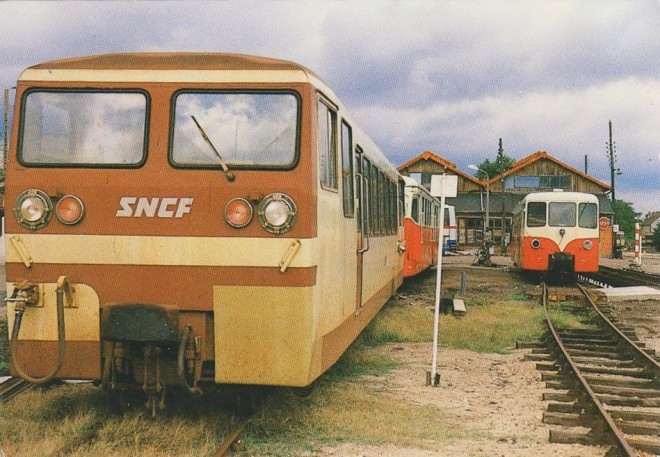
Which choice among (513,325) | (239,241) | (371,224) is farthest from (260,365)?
(513,325)

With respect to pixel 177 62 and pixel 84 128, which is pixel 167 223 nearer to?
pixel 84 128

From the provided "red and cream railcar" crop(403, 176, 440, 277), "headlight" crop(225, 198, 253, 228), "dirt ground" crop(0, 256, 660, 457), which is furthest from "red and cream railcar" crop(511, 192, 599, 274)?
"headlight" crop(225, 198, 253, 228)

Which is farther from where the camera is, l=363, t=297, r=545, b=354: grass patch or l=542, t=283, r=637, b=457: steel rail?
l=363, t=297, r=545, b=354: grass patch

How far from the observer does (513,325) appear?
43.8ft

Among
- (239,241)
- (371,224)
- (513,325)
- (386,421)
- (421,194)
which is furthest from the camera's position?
(421,194)

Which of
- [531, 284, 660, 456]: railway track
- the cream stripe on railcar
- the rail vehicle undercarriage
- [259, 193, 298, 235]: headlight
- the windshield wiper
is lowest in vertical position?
[531, 284, 660, 456]: railway track

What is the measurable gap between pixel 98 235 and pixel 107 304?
18.8 inches

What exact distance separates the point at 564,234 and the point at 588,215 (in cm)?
84

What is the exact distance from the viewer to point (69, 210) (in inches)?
219

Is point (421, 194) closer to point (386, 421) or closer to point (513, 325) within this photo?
point (513, 325)

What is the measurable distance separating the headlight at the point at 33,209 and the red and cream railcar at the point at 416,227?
1217 centimetres

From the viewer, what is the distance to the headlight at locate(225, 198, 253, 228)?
5.49 meters

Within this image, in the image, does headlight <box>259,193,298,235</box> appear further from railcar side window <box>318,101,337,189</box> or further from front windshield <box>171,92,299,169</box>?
railcar side window <box>318,101,337,189</box>

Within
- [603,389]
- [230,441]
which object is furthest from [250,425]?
[603,389]
